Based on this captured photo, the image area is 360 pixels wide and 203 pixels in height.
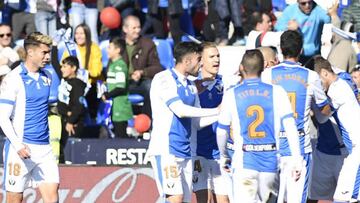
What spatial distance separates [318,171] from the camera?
1605 cm

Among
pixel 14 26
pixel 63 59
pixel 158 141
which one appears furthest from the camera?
pixel 14 26

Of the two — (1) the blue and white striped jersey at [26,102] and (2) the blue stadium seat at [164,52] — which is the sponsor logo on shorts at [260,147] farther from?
(2) the blue stadium seat at [164,52]

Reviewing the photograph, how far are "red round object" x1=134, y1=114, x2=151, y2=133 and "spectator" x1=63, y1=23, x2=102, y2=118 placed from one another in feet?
3.30

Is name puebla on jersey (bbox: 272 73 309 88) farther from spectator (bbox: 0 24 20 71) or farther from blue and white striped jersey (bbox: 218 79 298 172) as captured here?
spectator (bbox: 0 24 20 71)

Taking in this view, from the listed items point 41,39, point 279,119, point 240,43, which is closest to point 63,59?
point 240,43

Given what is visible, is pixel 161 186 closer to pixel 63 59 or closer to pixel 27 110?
pixel 27 110

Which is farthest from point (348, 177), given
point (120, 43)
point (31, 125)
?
point (120, 43)

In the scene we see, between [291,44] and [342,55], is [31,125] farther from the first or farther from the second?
[342,55]

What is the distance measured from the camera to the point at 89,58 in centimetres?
2020

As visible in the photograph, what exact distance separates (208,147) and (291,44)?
195cm

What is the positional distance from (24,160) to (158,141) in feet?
5.87

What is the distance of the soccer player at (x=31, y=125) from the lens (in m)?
14.9

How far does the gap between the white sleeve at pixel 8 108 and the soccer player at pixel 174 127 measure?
1.65m

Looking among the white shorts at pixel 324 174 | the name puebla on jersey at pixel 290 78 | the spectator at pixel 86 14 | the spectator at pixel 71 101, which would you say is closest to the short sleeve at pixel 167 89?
the name puebla on jersey at pixel 290 78
